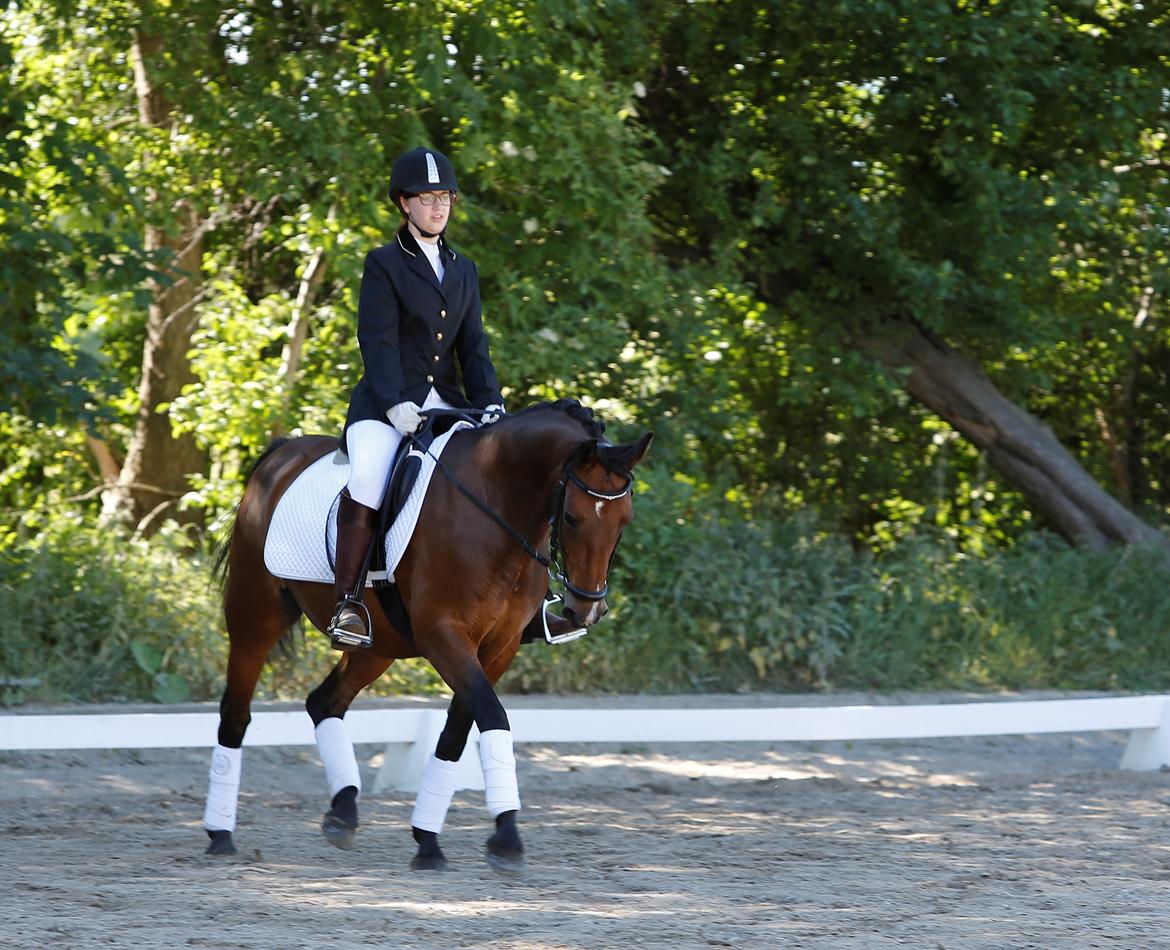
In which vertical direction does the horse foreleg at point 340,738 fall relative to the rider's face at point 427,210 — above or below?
below

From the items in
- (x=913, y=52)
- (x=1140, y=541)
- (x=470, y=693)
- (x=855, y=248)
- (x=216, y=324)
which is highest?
(x=913, y=52)

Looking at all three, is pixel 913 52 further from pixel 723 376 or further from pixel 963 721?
pixel 963 721

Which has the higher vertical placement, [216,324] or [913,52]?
[913,52]

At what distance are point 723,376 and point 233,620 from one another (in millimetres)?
6810

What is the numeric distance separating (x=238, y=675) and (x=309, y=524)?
770 mm

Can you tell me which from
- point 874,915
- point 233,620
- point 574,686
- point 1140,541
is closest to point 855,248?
point 1140,541

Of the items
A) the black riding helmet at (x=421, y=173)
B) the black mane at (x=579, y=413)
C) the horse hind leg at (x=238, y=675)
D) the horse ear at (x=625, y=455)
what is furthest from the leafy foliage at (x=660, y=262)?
the horse ear at (x=625, y=455)

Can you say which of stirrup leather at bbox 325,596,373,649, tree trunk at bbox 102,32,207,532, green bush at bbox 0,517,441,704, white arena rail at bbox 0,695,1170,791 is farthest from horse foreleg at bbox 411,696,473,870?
tree trunk at bbox 102,32,207,532

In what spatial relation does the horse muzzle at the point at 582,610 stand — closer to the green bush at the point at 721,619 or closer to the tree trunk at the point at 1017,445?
the green bush at the point at 721,619

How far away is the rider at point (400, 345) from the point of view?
6.03 m

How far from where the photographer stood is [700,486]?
13.7 meters

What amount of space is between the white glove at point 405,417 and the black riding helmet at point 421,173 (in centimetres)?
80

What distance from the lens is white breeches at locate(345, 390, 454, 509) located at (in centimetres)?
602

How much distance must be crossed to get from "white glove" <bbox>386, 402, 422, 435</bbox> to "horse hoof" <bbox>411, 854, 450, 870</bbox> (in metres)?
1.64
